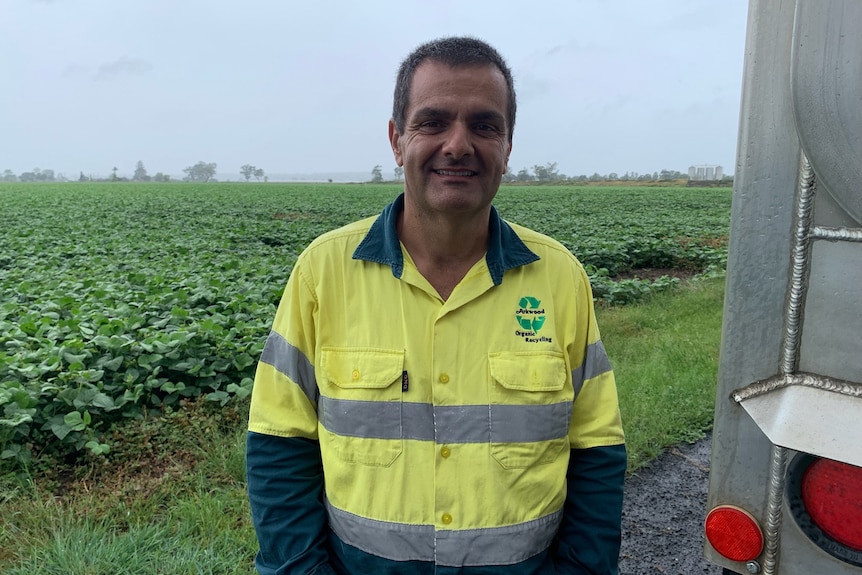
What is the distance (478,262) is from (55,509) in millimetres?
2650

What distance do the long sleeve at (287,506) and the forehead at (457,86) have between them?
3.12 feet

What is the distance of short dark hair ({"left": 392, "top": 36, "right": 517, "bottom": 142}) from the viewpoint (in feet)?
5.41

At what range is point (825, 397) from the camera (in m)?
1.11

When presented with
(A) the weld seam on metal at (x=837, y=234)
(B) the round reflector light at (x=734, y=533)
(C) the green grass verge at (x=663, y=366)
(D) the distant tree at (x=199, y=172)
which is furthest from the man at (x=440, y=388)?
(D) the distant tree at (x=199, y=172)

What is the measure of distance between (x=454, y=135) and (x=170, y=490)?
104 inches

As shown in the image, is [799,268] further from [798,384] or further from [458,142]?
[458,142]

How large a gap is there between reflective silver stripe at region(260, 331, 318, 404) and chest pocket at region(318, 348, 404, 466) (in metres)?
0.08

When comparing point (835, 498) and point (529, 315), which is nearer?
point (835, 498)

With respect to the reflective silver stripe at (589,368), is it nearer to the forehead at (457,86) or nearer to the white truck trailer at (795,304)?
the white truck trailer at (795,304)

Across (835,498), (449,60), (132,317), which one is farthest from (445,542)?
(132,317)

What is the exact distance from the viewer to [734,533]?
4.35 ft

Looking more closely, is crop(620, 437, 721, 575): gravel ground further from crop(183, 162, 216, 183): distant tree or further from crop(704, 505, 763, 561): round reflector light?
crop(183, 162, 216, 183): distant tree

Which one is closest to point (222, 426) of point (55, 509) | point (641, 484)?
point (55, 509)

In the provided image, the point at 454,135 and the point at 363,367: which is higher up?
the point at 454,135
